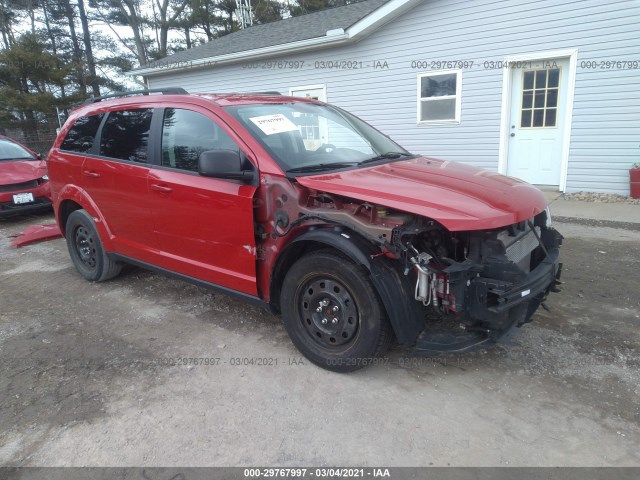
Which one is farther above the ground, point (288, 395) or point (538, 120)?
point (538, 120)

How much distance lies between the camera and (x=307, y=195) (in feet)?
9.72

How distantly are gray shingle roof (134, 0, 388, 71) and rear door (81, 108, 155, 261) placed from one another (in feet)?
24.0

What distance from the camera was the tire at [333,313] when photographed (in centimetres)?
271

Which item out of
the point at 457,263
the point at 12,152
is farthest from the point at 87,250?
the point at 12,152

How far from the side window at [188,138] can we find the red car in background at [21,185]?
17.0ft

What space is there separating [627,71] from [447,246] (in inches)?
282

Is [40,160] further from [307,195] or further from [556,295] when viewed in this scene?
[556,295]

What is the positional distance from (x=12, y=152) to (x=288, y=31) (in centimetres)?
755

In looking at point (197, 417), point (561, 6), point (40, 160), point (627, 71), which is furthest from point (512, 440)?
point (40, 160)

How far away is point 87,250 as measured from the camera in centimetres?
489

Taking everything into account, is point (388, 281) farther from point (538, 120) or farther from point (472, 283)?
point (538, 120)

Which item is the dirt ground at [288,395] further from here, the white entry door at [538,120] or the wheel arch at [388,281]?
the white entry door at [538,120]

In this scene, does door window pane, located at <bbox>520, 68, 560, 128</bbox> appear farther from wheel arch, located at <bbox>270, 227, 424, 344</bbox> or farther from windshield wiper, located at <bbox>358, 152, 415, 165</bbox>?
wheel arch, located at <bbox>270, 227, 424, 344</bbox>


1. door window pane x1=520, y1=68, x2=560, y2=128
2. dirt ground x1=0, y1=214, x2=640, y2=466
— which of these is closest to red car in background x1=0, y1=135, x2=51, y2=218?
dirt ground x1=0, y1=214, x2=640, y2=466
